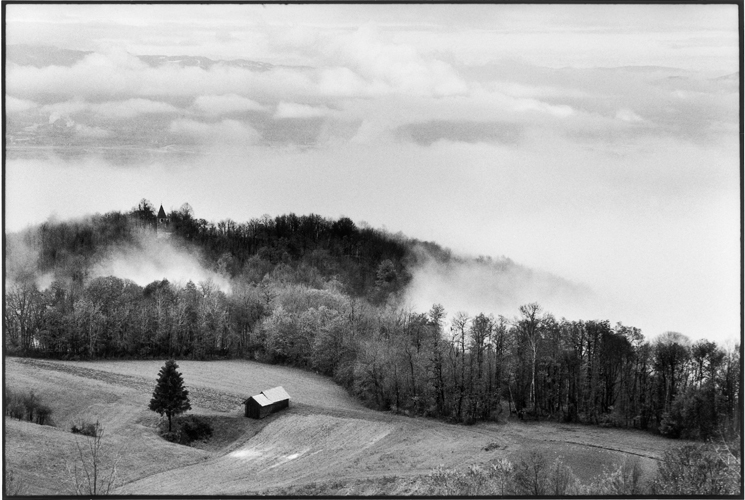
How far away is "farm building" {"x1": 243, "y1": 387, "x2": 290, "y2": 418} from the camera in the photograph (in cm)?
1656

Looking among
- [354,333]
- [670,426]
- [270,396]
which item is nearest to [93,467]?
[270,396]

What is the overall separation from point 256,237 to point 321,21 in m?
4.33

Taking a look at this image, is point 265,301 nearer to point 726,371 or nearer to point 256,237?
point 256,237

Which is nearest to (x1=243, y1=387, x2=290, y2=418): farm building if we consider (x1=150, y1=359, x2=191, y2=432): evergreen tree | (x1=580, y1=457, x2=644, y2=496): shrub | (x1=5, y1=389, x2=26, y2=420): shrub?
(x1=150, y1=359, x2=191, y2=432): evergreen tree

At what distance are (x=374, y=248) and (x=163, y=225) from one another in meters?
4.12

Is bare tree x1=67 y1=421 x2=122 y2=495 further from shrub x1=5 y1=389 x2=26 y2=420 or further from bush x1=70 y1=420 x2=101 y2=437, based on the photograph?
shrub x1=5 y1=389 x2=26 y2=420

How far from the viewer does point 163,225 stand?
16.9 metres

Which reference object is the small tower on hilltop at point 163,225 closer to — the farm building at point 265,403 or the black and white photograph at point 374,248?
the black and white photograph at point 374,248

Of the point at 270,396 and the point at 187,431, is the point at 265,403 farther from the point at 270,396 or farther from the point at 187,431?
the point at 187,431

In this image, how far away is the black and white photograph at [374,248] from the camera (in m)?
15.7

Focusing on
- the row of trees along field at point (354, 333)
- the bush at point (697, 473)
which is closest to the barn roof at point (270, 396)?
the row of trees along field at point (354, 333)

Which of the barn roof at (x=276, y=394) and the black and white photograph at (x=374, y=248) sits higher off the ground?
the black and white photograph at (x=374, y=248)

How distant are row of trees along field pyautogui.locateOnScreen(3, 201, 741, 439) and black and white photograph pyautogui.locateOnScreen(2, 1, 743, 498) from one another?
0.05 metres

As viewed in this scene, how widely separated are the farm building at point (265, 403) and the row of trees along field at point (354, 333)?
2.94ft
